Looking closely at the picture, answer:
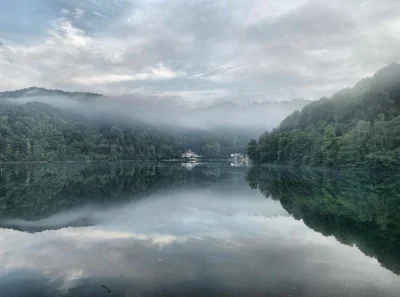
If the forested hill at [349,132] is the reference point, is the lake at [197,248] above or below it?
below

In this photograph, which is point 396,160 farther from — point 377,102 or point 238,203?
point 238,203

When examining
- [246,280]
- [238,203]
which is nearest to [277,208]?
[238,203]

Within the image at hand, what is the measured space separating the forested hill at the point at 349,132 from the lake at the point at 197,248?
140 feet

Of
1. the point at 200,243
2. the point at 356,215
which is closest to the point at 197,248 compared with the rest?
the point at 200,243

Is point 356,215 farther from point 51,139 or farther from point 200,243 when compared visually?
point 51,139

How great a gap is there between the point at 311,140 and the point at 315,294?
8928 centimetres

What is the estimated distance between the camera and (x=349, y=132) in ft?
262

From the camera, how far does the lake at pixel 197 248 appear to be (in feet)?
35.0

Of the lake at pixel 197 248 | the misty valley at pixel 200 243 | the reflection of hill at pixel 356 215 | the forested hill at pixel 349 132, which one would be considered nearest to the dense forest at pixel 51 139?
the forested hill at pixel 349 132

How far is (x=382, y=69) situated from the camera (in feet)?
343

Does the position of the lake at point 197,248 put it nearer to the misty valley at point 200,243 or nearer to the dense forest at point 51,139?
the misty valley at point 200,243

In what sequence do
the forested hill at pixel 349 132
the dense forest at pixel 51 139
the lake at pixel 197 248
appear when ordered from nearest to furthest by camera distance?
the lake at pixel 197 248 → the forested hill at pixel 349 132 → the dense forest at pixel 51 139

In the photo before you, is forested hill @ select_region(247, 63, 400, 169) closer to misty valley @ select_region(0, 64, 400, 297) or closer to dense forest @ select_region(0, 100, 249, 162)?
misty valley @ select_region(0, 64, 400, 297)

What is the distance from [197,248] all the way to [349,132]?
73.5 metres
